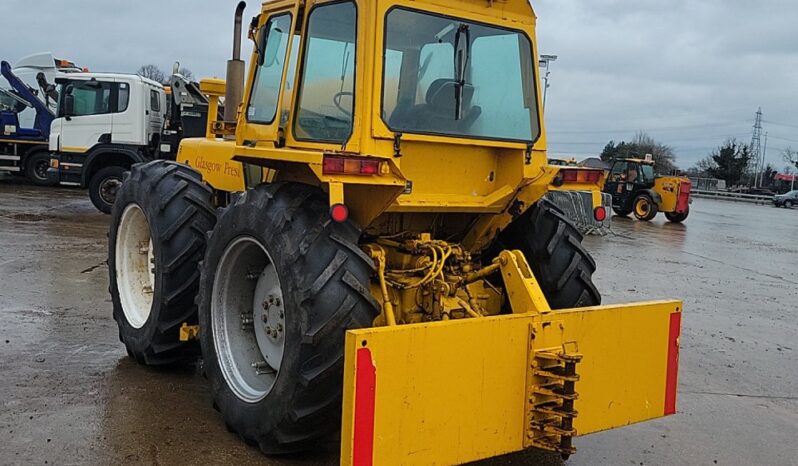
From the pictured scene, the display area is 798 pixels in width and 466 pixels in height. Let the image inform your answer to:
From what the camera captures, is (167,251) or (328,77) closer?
(328,77)

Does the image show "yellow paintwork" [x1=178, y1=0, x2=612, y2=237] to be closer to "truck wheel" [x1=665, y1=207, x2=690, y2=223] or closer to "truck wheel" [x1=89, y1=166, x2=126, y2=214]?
"truck wheel" [x1=89, y1=166, x2=126, y2=214]

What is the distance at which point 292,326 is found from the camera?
366cm

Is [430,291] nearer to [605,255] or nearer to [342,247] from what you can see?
[342,247]

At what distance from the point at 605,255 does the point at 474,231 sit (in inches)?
396

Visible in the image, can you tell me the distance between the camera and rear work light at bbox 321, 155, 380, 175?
11.5 ft

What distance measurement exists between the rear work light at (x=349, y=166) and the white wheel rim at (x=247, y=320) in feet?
3.17

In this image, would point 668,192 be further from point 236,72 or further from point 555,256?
point 236,72

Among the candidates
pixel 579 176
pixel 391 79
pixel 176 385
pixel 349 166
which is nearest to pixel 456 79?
pixel 391 79

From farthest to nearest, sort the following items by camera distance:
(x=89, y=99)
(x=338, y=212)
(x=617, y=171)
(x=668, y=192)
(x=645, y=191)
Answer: (x=617, y=171) < (x=645, y=191) < (x=668, y=192) < (x=89, y=99) < (x=338, y=212)

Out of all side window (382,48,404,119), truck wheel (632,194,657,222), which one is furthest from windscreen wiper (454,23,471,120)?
truck wheel (632,194,657,222)

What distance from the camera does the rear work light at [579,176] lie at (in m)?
4.40

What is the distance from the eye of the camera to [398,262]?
439 cm

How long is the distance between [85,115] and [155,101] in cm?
145

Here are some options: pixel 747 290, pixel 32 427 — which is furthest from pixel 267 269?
pixel 747 290
